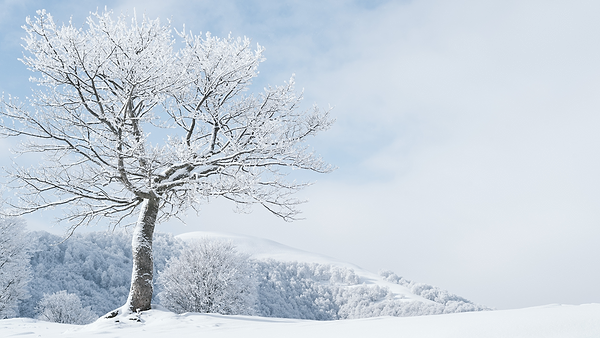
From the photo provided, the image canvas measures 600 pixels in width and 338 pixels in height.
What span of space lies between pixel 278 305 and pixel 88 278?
127 feet

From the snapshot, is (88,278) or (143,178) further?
(88,278)

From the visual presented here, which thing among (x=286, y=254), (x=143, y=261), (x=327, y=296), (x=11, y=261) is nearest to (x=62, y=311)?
(x=11, y=261)

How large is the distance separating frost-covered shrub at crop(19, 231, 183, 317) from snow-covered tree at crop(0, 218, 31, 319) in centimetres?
3805

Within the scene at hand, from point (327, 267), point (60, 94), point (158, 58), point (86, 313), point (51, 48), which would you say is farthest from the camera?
point (327, 267)

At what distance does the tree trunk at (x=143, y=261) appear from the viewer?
30.1 feet

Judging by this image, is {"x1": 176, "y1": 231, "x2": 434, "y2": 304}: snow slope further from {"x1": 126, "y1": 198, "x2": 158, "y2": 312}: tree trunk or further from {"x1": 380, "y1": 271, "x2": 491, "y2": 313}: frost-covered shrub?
{"x1": 126, "y1": 198, "x2": 158, "y2": 312}: tree trunk

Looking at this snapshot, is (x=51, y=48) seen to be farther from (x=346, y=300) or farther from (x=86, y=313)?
(x=346, y=300)

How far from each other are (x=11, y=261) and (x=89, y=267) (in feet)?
184

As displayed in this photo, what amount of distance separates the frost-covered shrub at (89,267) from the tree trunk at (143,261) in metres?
58.7

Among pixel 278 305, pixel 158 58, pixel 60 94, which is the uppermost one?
pixel 158 58

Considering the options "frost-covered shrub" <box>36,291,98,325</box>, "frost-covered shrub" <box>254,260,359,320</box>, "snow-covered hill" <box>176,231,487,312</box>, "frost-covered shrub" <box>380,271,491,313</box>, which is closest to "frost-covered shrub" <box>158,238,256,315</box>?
"frost-covered shrub" <box>36,291,98,325</box>

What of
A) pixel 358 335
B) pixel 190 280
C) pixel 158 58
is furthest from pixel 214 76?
pixel 190 280

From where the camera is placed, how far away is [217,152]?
10.7 metres

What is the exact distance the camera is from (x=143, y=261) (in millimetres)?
9656
